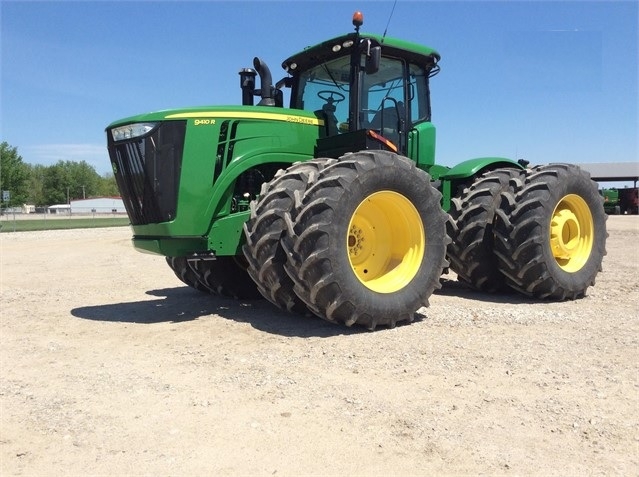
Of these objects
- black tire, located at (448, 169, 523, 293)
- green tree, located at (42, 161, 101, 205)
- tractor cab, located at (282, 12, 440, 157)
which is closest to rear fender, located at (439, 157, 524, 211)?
black tire, located at (448, 169, 523, 293)

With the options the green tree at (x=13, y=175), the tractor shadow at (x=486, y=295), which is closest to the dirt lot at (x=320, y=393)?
the tractor shadow at (x=486, y=295)

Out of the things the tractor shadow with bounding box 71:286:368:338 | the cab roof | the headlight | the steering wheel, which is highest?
the cab roof

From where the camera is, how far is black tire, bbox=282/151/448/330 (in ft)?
15.1

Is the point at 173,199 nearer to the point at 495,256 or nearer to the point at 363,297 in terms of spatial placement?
the point at 363,297

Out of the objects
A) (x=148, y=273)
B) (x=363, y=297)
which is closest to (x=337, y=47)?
(x=363, y=297)

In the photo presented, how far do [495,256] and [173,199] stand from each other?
3752mm

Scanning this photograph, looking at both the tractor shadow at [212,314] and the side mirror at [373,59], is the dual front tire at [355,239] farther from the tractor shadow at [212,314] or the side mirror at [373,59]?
the side mirror at [373,59]

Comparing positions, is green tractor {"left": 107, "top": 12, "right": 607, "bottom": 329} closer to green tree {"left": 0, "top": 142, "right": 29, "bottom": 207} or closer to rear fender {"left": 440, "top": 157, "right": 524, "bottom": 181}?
rear fender {"left": 440, "top": 157, "right": 524, "bottom": 181}

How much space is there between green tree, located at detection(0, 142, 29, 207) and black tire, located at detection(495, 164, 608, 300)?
67.2m

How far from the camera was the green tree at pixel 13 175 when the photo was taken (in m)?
63.1

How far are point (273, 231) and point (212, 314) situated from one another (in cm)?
166

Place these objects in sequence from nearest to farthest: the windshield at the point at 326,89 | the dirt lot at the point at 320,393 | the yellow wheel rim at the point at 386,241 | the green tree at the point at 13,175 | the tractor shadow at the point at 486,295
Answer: the dirt lot at the point at 320,393 < the yellow wheel rim at the point at 386,241 < the windshield at the point at 326,89 < the tractor shadow at the point at 486,295 < the green tree at the point at 13,175

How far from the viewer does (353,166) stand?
492cm

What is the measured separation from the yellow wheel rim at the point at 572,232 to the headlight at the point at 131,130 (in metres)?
4.66
